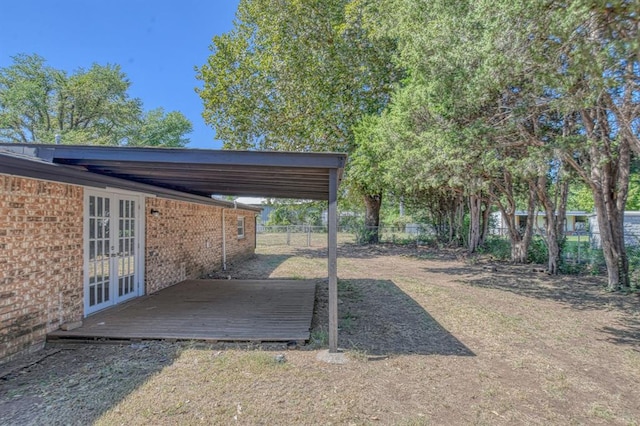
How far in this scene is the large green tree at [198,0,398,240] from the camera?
1634 centimetres

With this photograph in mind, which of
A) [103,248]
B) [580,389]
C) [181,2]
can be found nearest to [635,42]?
[580,389]

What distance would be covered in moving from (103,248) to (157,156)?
227cm

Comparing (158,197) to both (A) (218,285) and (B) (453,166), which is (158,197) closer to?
(A) (218,285)

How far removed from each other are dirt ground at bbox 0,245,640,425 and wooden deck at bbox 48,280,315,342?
0.20 m

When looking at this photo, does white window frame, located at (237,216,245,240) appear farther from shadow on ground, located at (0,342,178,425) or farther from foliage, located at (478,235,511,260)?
foliage, located at (478,235,511,260)

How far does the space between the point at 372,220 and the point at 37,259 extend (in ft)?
61.1

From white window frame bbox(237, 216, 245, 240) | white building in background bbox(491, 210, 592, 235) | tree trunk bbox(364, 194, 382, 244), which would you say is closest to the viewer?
white window frame bbox(237, 216, 245, 240)


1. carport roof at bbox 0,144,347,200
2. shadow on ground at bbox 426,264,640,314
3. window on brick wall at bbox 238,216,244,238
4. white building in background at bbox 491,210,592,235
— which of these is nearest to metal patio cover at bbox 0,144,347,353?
carport roof at bbox 0,144,347,200

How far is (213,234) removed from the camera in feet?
36.7

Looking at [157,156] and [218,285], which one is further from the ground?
[157,156]

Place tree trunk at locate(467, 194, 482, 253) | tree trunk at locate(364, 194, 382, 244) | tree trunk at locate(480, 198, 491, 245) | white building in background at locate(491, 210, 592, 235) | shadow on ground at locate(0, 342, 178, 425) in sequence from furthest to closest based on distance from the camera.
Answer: white building in background at locate(491, 210, 592, 235) → tree trunk at locate(364, 194, 382, 244) → tree trunk at locate(480, 198, 491, 245) → tree trunk at locate(467, 194, 482, 253) → shadow on ground at locate(0, 342, 178, 425)

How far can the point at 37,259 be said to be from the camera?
4469 millimetres

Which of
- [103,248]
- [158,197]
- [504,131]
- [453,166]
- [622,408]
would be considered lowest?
[622,408]

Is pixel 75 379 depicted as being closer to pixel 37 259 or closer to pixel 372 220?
pixel 37 259
